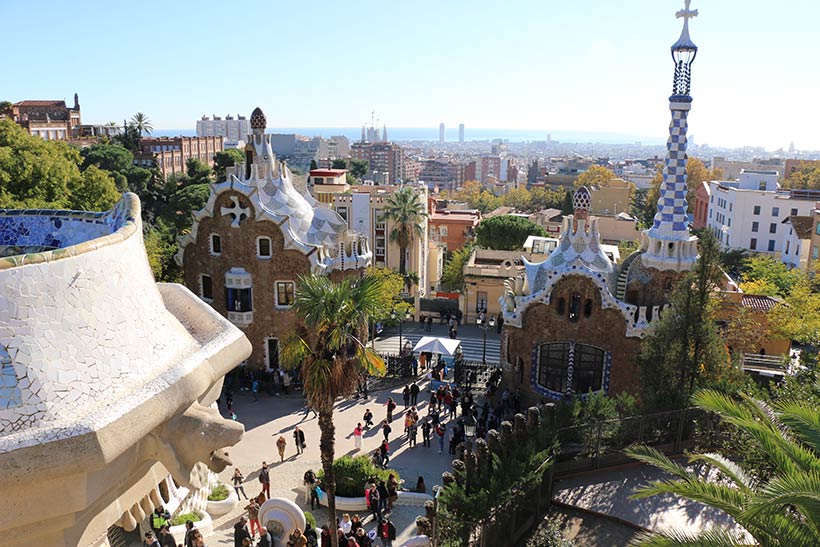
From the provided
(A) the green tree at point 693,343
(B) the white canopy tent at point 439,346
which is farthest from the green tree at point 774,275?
(A) the green tree at point 693,343

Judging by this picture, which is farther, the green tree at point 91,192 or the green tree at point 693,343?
the green tree at point 91,192

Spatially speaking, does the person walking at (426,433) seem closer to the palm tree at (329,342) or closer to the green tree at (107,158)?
the palm tree at (329,342)

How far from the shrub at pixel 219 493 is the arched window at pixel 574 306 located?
13535mm

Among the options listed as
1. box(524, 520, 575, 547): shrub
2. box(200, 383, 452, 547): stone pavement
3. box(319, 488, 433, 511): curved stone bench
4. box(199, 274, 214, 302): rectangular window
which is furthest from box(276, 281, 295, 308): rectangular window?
box(524, 520, 575, 547): shrub

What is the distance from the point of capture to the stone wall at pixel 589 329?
970 inches

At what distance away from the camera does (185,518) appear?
16.4 m

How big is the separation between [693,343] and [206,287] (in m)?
20.9

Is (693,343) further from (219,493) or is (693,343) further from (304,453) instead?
(219,493)

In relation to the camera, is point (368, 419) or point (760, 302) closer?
point (368, 419)

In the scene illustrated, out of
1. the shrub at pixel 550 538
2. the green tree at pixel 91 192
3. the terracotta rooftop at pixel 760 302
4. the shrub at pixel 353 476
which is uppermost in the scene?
the green tree at pixel 91 192

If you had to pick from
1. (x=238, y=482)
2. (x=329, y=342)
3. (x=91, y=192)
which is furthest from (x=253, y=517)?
(x=91, y=192)

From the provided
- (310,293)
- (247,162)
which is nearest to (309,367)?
(310,293)

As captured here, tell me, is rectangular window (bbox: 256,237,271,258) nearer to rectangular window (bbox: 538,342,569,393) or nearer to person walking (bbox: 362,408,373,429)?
person walking (bbox: 362,408,373,429)

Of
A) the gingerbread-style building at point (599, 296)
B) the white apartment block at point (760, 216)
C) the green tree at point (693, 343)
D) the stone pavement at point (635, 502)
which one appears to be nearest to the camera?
the stone pavement at point (635, 502)
